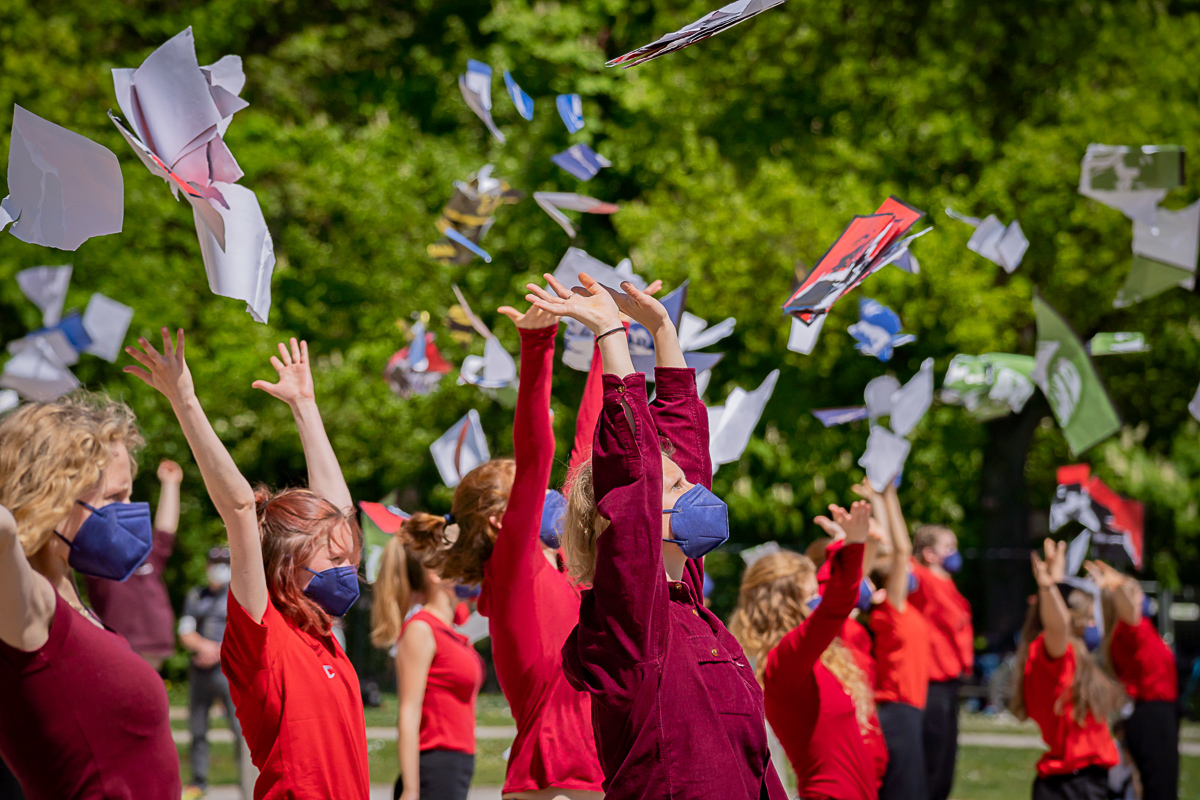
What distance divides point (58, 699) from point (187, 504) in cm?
1650

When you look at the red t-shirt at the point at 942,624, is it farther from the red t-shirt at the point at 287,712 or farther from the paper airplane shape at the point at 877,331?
the red t-shirt at the point at 287,712

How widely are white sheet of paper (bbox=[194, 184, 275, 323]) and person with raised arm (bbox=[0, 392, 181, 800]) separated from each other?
470 millimetres

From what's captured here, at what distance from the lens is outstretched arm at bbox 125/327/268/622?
2.74m

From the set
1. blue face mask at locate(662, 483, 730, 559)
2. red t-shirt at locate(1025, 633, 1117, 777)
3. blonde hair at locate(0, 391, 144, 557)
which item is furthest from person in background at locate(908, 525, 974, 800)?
blonde hair at locate(0, 391, 144, 557)

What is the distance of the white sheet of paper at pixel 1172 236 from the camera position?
6.47 m

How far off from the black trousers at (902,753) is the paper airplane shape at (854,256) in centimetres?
295

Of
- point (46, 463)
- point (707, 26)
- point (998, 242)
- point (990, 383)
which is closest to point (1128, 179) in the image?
point (998, 242)

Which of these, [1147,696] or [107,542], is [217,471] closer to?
[107,542]

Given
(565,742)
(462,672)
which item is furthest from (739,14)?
(462,672)

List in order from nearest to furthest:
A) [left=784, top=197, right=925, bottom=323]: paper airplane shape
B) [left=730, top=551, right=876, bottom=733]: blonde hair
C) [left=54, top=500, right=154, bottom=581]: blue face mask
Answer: [left=54, top=500, right=154, bottom=581]: blue face mask, [left=784, top=197, right=925, bottom=323]: paper airplane shape, [left=730, top=551, right=876, bottom=733]: blonde hair

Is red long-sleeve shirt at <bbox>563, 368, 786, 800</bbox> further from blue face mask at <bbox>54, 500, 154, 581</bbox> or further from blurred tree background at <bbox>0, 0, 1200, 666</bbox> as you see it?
blurred tree background at <bbox>0, 0, 1200, 666</bbox>

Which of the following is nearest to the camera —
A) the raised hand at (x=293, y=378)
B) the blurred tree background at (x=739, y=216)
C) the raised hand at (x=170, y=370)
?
the raised hand at (x=170, y=370)

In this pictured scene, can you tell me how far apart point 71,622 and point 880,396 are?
5.49 m

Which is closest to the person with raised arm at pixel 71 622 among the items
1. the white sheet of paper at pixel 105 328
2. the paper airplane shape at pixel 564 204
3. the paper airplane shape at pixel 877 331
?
the paper airplane shape at pixel 564 204
